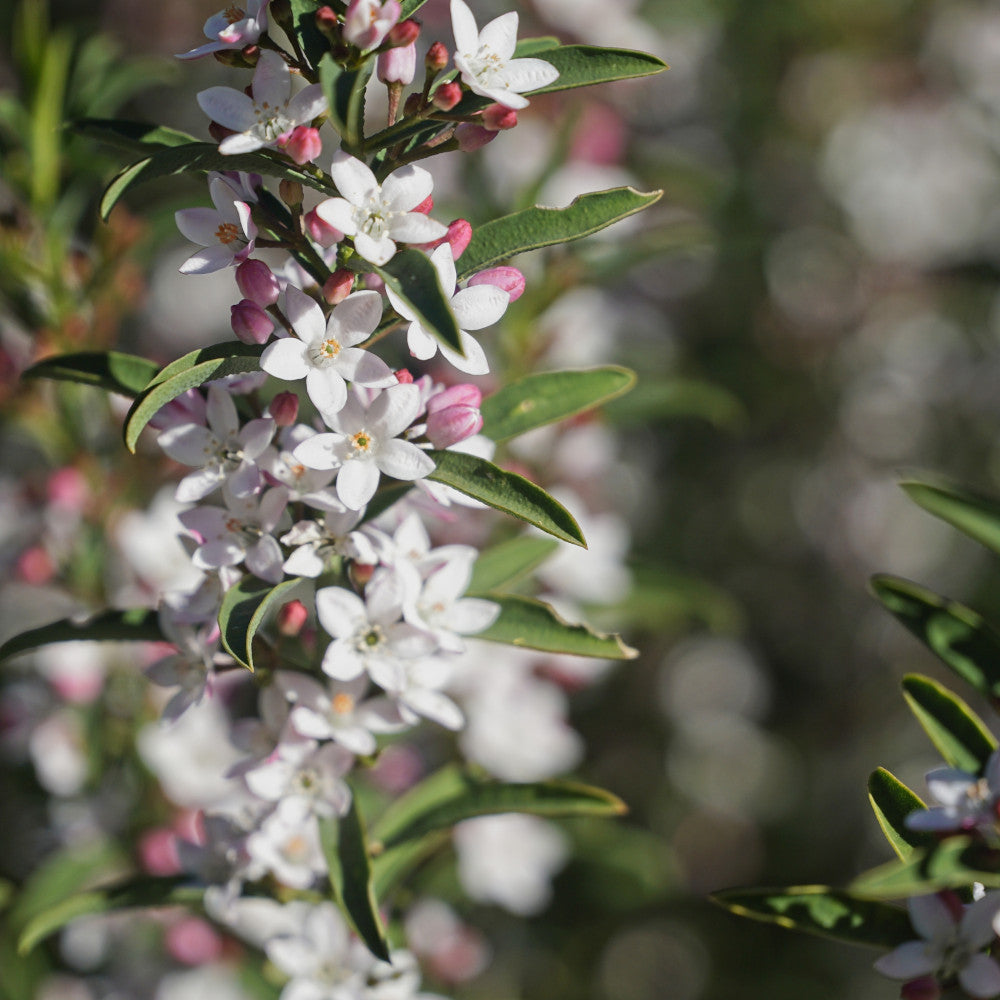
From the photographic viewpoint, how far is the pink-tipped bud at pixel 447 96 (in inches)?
36.4

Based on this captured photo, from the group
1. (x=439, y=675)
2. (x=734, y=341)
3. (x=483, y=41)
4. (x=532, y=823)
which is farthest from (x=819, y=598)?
(x=483, y=41)

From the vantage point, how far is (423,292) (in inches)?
33.7

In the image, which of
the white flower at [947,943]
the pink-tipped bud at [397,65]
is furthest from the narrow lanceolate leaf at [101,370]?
the white flower at [947,943]

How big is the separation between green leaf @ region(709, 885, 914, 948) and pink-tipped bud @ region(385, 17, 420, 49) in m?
0.83

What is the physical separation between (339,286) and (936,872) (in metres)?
0.72

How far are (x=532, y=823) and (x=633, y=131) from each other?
7.35 ft

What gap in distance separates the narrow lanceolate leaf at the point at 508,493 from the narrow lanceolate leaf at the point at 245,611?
191 mm

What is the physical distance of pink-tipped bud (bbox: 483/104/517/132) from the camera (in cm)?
96

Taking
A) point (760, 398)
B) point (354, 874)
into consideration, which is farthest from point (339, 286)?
point (760, 398)

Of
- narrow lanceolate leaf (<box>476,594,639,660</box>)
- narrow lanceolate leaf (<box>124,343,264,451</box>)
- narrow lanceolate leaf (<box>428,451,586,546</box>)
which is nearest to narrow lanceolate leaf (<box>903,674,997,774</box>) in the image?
narrow lanceolate leaf (<box>476,594,639,660</box>)

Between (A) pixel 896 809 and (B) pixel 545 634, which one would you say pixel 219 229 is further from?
(A) pixel 896 809

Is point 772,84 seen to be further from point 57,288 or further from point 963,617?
point 963,617

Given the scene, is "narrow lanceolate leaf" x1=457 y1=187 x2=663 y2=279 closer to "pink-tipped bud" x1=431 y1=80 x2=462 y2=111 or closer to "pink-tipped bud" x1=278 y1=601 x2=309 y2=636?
"pink-tipped bud" x1=431 y1=80 x2=462 y2=111

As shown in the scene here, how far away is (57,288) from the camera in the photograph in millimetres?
1687
